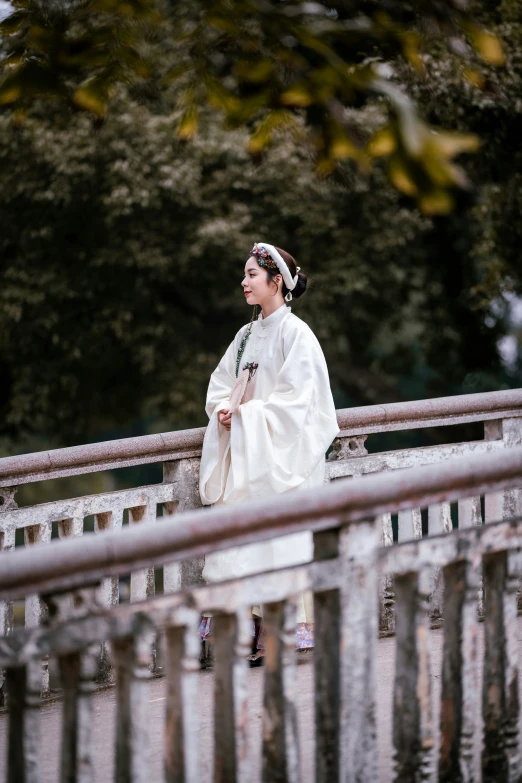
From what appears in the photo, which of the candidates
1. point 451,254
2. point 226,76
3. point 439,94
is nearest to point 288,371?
point 439,94

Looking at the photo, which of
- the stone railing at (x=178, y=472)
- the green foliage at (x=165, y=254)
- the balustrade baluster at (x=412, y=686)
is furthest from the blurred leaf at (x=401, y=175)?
the green foliage at (x=165, y=254)

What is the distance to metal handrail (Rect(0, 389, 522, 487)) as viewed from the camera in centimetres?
459

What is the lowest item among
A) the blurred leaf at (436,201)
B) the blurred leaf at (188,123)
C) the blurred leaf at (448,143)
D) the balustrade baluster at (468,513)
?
the balustrade baluster at (468,513)

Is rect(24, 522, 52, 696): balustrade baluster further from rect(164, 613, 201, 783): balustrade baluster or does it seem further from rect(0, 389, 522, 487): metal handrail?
A: rect(164, 613, 201, 783): balustrade baluster

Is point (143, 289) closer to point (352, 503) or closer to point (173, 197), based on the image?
point (173, 197)

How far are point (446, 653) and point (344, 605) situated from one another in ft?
1.13

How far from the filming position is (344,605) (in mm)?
2590

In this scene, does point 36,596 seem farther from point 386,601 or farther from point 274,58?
point 274,58

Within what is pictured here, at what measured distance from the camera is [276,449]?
5.04 m

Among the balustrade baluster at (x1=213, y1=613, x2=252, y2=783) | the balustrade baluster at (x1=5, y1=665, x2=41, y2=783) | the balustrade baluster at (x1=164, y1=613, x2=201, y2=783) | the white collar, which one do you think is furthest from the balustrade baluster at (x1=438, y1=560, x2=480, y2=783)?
the white collar

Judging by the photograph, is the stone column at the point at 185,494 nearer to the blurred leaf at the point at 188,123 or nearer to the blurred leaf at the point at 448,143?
the blurred leaf at the point at 188,123

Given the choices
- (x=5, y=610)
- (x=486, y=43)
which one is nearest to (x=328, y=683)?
(x=486, y=43)

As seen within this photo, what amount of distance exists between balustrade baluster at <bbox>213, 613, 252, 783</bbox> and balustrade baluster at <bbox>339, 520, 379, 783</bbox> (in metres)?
0.26

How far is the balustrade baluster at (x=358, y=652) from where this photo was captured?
2.59 meters
